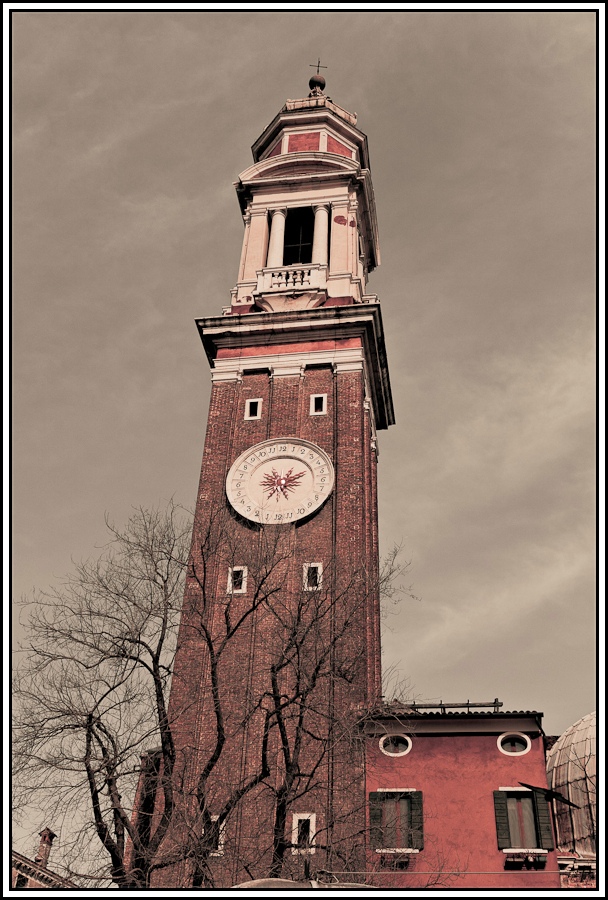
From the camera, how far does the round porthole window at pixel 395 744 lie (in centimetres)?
2616

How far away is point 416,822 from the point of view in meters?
24.9

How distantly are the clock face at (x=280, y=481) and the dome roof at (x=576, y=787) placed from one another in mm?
15924

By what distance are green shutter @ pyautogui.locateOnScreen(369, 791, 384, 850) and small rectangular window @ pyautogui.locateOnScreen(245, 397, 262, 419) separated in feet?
50.1

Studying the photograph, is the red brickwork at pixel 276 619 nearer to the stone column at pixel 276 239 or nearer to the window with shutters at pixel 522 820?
the window with shutters at pixel 522 820

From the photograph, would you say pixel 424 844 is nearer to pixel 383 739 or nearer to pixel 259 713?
pixel 383 739

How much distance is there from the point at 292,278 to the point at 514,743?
71.1 feet

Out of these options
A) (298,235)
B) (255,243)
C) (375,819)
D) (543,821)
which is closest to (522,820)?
(543,821)

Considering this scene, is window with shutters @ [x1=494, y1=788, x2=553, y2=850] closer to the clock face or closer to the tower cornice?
the clock face

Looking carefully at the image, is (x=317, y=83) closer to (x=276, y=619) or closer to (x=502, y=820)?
(x=276, y=619)

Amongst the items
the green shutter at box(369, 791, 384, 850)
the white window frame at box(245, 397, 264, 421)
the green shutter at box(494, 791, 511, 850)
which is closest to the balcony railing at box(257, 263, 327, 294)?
the white window frame at box(245, 397, 264, 421)

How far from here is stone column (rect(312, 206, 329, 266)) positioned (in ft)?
136

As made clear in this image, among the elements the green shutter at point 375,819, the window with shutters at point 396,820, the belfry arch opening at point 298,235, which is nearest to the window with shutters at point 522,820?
the window with shutters at point 396,820

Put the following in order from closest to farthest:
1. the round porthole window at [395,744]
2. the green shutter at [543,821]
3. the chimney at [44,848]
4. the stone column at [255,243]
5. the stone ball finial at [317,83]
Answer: the chimney at [44,848], the green shutter at [543,821], the round porthole window at [395,744], the stone column at [255,243], the stone ball finial at [317,83]
